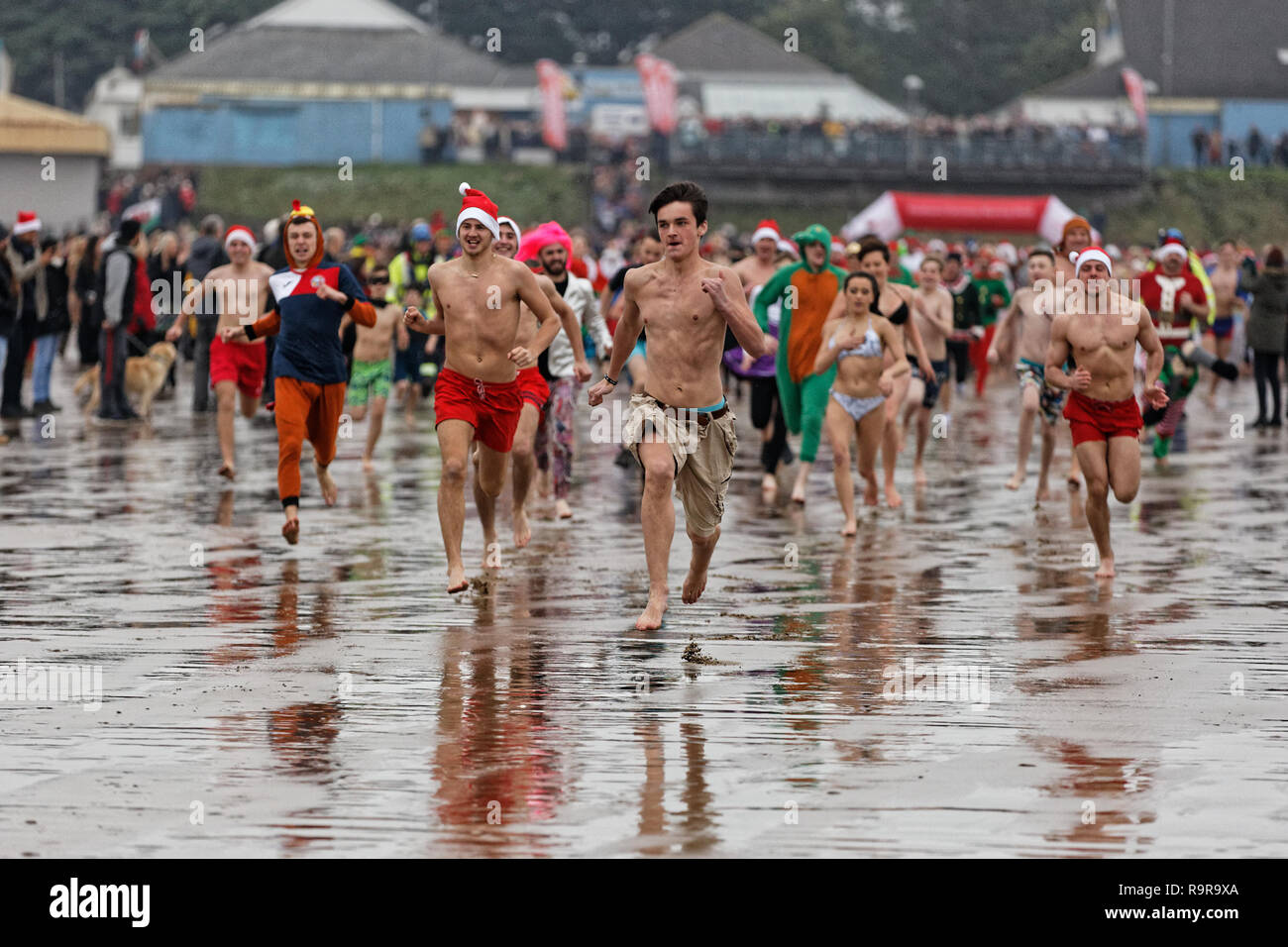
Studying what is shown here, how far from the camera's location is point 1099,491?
11.9 m

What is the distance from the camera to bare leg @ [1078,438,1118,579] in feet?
38.9

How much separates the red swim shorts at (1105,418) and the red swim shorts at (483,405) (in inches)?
121

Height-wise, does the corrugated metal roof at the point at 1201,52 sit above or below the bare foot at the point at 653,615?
above

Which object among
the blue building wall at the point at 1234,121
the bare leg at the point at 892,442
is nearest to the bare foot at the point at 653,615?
the bare leg at the point at 892,442

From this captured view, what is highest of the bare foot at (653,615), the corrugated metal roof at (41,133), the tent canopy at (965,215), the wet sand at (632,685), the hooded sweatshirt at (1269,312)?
the corrugated metal roof at (41,133)

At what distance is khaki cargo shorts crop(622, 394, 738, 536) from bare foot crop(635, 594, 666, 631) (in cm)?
36

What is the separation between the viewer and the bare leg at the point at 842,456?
45.5 feet

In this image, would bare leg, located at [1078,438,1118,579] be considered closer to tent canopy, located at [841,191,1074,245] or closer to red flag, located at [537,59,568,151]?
tent canopy, located at [841,191,1074,245]

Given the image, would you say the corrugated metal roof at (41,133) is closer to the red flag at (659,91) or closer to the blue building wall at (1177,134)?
the red flag at (659,91)

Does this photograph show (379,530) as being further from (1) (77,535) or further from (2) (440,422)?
(2) (440,422)

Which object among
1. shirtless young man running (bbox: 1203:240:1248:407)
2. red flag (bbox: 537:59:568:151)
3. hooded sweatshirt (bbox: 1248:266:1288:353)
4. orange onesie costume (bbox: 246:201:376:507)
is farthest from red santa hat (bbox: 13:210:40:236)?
red flag (bbox: 537:59:568:151)

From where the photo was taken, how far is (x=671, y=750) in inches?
292
